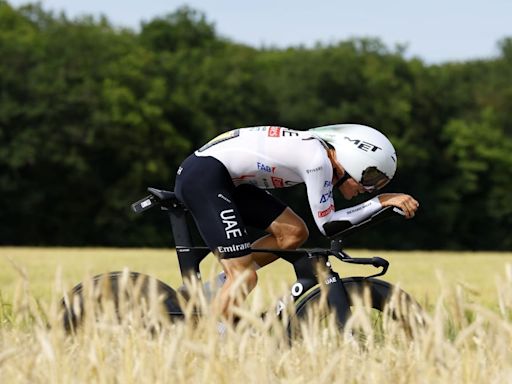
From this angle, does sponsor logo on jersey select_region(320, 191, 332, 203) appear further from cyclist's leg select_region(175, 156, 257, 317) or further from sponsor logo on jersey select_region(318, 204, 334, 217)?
cyclist's leg select_region(175, 156, 257, 317)

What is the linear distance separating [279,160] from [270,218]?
505 millimetres

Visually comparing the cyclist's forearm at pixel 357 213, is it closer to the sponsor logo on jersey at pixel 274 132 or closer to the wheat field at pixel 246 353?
the sponsor logo on jersey at pixel 274 132

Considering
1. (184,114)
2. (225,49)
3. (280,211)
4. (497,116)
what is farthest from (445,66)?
(280,211)

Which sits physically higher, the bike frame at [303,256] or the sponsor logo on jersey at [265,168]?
the sponsor logo on jersey at [265,168]

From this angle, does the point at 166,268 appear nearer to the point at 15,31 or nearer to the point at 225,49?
the point at 15,31

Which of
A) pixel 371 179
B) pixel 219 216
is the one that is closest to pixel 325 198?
pixel 371 179

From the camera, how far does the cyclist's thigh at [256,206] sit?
21.4 feet

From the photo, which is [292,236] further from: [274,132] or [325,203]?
[274,132]

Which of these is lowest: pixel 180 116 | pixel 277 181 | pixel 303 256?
pixel 303 256

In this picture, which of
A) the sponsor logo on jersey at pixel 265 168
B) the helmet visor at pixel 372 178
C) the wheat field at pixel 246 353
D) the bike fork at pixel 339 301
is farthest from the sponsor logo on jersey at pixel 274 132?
the wheat field at pixel 246 353

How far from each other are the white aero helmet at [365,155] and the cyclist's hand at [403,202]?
15 centimetres

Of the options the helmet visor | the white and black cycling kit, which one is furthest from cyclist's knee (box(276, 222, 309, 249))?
the helmet visor

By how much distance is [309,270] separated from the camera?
6.38m

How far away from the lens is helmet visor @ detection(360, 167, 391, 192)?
6.11 meters
